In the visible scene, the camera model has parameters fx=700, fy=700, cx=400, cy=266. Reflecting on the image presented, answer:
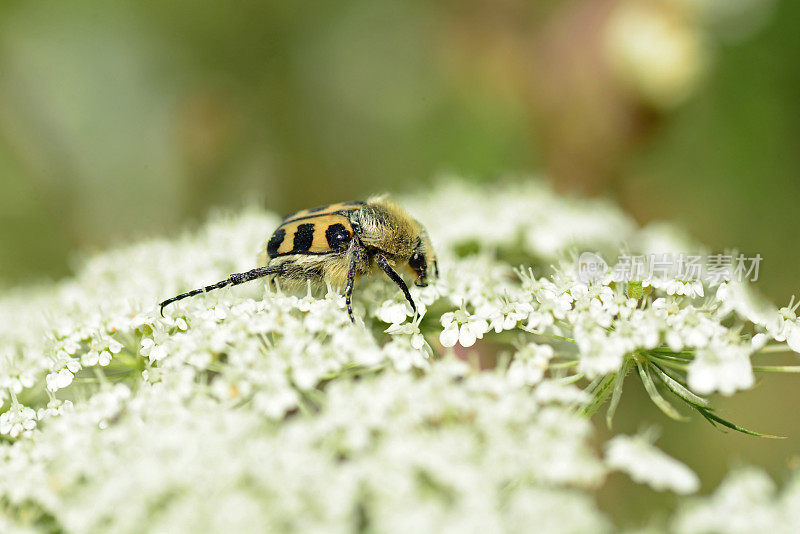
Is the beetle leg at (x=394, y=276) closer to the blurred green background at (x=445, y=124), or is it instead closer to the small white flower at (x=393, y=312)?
the small white flower at (x=393, y=312)

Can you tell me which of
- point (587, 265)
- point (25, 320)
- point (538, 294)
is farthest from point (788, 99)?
point (25, 320)

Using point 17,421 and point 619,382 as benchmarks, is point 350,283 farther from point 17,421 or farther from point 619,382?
point 17,421

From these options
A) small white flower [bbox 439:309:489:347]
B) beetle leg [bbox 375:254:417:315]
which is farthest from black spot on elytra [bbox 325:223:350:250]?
small white flower [bbox 439:309:489:347]

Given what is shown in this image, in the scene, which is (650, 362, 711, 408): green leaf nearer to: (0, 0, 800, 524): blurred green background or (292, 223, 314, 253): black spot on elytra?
(292, 223, 314, 253): black spot on elytra

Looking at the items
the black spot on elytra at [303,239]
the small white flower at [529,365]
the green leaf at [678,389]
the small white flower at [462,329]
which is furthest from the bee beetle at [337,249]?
the green leaf at [678,389]

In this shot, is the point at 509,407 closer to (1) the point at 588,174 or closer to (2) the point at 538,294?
(2) the point at 538,294
